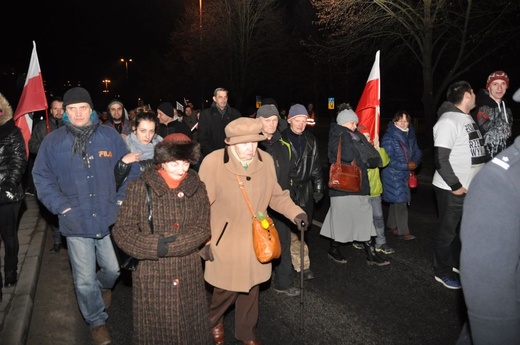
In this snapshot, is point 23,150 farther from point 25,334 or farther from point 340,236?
point 340,236

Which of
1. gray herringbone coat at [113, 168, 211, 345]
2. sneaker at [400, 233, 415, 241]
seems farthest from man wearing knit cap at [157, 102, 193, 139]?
gray herringbone coat at [113, 168, 211, 345]

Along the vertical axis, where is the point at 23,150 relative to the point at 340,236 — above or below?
above

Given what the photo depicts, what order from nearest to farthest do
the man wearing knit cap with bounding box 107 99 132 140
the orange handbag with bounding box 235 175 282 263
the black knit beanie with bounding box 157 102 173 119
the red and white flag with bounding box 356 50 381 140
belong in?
1. the orange handbag with bounding box 235 175 282 263
2. the red and white flag with bounding box 356 50 381 140
3. the black knit beanie with bounding box 157 102 173 119
4. the man wearing knit cap with bounding box 107 99 132 140

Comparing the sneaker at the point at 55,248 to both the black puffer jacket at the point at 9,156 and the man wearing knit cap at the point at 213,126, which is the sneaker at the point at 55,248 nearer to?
the black puffer jacket at the point at 9,156

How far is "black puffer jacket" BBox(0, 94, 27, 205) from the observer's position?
4.68 meters

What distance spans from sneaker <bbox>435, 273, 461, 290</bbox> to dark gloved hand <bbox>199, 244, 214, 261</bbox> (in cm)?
302

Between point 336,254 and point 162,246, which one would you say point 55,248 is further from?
point 162,246

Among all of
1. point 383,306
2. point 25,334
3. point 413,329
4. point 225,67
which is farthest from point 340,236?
point 225,67

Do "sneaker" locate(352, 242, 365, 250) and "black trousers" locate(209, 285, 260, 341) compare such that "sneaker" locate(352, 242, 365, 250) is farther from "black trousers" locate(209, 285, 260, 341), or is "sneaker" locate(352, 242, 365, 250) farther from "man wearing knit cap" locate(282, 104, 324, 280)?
"black trousers" locate(209, 285, 260, 341)

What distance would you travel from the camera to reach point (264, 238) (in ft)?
11.6

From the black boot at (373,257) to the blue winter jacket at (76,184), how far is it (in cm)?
349

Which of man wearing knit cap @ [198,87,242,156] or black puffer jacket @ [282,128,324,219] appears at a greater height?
man wearing knit cap @ [198,87,242,156]

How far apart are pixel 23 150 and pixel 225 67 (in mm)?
28631

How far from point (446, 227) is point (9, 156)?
4.90m
